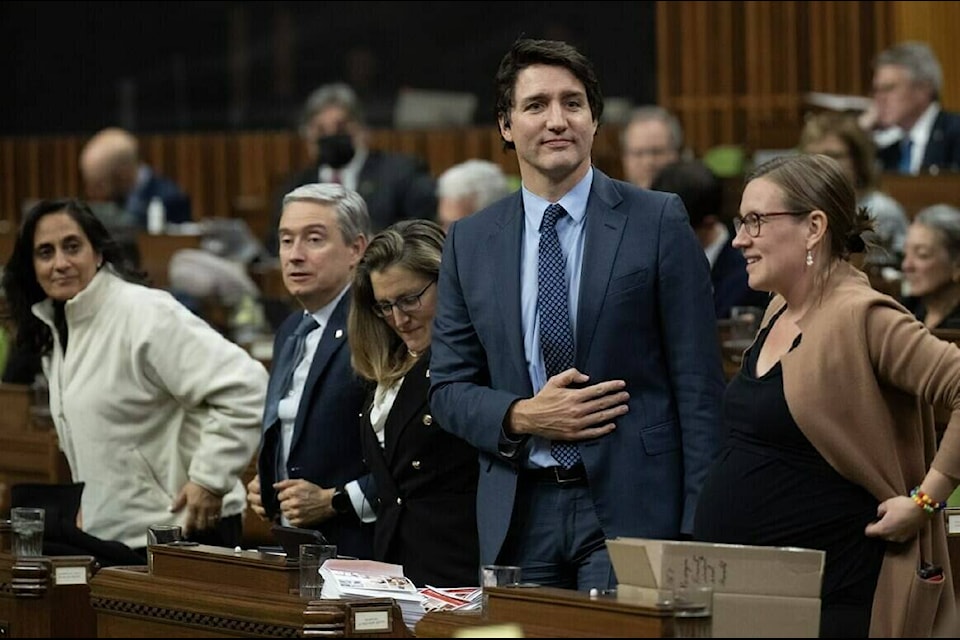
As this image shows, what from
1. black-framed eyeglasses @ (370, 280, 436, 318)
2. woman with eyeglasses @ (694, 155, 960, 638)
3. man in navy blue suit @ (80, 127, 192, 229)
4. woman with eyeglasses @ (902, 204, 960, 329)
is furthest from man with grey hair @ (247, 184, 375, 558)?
man in navy blue suit @ (80, 127, 192, 229)

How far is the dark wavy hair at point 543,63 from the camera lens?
3.56 metres

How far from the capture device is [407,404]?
13.3 ft

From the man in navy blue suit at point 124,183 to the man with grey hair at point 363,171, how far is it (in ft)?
5.20

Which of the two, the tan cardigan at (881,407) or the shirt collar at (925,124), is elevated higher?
the shirt collar at (925,124)

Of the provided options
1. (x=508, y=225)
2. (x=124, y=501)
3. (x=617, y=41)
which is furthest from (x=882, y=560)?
(x=617, y=41)

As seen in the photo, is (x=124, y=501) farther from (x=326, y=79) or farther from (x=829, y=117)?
(x=326, y=79)

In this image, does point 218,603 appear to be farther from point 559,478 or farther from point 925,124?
point 925,124

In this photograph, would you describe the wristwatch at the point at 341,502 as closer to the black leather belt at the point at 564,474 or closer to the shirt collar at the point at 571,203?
the black leather belt at the point at 564,474

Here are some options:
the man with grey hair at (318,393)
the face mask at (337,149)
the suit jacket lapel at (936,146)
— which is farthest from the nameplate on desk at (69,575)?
the suit jacket lapel at (936,146)

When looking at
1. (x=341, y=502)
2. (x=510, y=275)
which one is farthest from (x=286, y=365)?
(x=510, y=275)

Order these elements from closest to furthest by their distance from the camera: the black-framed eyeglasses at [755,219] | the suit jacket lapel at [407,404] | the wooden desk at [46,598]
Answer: the black-framed eyeglasses at [755,219] → the wooden desk at [46,598] → the suit jacket lapel at [407,404]

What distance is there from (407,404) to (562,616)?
47.2 inches

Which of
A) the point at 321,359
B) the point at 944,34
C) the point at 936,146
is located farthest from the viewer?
the point at 944,34

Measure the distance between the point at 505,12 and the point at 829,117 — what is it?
221 inches
